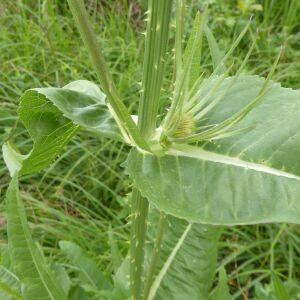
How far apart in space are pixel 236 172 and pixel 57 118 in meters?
0.34

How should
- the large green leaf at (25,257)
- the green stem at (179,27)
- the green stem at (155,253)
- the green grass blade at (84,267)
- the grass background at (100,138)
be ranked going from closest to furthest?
the green stem at (179,27)
the large green leaf at (25,257)
the green stem at (155,253)
the green grass blade at (84,267)
the grass background at (100,138)

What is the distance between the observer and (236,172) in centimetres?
83

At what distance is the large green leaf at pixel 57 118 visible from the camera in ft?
2.86

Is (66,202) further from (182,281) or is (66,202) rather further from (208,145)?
(208,145)

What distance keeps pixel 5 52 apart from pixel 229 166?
89.6 inches

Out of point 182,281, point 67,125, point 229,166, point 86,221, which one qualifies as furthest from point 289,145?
point 86,221

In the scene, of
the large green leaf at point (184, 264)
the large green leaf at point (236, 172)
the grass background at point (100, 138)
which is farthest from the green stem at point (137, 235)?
the grass background at point (100, 138)

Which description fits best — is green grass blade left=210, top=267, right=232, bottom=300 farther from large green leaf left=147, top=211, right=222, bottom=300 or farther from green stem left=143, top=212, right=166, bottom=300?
green stem left=143, top=212, right=166, bottom=300

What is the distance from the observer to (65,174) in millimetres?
2316

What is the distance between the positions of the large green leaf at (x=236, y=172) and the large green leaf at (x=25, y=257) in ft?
0.92

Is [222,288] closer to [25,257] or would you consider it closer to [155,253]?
[155,253]

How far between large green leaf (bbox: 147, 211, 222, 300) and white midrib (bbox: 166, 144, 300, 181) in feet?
1.54

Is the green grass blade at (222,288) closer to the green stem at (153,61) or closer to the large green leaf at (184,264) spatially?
the large green leaf at (184,264)

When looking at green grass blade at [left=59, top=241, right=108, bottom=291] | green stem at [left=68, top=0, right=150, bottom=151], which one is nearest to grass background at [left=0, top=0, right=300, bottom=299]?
green grass blade at [left=59, top=241, right=108, bottom=291]
